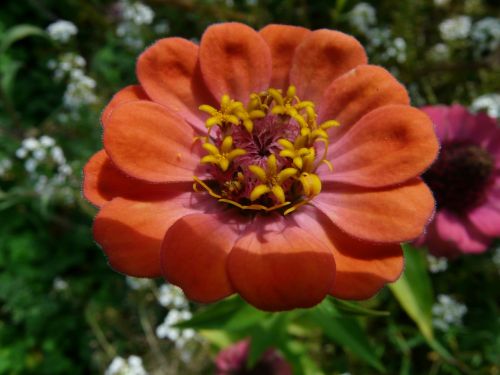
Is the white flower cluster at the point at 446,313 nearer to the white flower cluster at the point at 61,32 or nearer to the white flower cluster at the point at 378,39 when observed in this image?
the white flower cluster at the point at 378,39

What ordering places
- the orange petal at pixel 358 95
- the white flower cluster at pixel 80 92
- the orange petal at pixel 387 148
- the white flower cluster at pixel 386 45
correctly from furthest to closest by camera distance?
1. the white flower cluster at pixel 386 45
2. the white flower cluster at pixel 80 92
3. the orange petal at pixel 358 95
4. the orange petal at pixel 387 148

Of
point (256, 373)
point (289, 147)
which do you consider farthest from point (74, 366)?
point (289, 147)

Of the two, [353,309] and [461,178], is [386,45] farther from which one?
[353,309]

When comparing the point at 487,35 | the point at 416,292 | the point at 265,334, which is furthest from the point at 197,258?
the point at 487,35

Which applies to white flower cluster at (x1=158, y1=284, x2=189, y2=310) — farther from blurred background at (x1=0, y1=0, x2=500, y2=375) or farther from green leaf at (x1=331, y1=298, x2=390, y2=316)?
green leaf at (x1=331, y1=298, x2=390, y2=316)

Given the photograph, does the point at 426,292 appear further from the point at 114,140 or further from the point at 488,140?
the point at 114,140

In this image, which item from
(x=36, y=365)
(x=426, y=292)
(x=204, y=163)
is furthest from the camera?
(x=36, y=365)

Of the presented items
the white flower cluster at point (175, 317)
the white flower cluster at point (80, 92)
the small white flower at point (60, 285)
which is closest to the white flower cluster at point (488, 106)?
the white flower cluster at point (175, 317)
